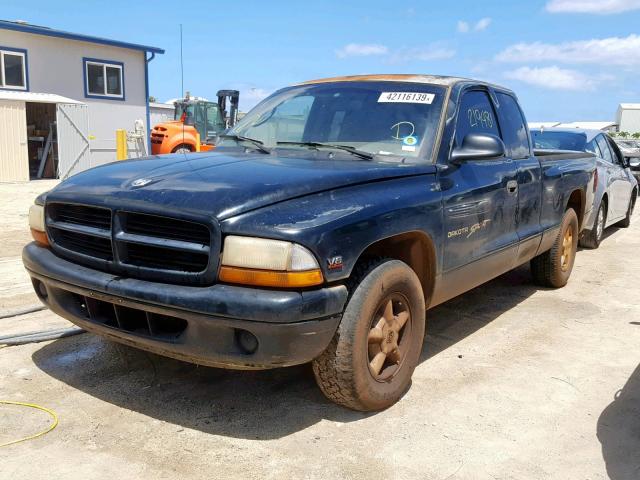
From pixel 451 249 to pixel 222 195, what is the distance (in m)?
1.62

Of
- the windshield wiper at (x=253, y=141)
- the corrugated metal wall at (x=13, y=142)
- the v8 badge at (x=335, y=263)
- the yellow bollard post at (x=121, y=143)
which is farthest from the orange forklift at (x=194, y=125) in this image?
the v8 badge at (x=335, y=263)

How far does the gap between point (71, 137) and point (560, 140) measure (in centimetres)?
1459

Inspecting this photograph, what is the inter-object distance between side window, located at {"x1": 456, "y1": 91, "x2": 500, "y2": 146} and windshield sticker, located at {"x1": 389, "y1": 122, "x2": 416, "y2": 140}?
35 centimetres

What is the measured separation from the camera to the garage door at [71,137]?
59.8 ft

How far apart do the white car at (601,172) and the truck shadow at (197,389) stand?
484cm

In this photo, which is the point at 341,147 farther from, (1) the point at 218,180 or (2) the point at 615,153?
(2) the point at 615,153

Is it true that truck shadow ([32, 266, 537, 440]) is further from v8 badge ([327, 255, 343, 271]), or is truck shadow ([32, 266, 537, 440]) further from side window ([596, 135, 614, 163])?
side window ([596, 135, 614, 163])

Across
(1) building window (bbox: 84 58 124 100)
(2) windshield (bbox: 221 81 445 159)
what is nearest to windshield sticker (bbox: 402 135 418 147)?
(2) windshield (bbox: 221 81 445 159)

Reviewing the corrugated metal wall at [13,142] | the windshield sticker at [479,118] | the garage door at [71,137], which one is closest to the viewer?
the windshield sticker at [479,118]

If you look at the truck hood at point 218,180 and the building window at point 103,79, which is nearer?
the truck hood at point 218,180

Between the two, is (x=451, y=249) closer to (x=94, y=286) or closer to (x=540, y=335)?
(x=540, y=335)

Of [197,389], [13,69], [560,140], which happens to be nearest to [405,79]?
[197,389]

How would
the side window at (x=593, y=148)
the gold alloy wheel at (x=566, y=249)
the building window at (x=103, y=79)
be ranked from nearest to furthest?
1. the gold alloy wheel at (x=566, y=249)
2. the side window at (x=593, y=148)
3. the building window at (x=103, y=79)

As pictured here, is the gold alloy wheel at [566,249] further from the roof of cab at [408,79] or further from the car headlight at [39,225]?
the car headlight at [39,225]
